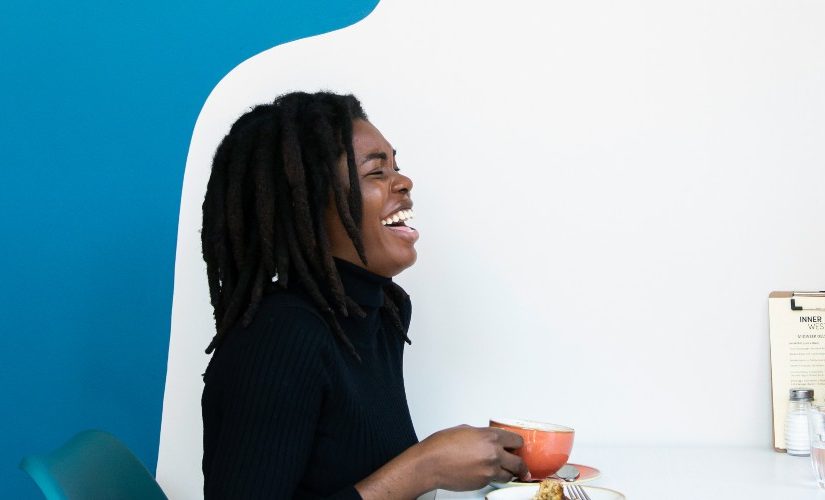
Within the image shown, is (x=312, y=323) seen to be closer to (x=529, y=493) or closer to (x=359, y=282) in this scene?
(x=359, y=282)

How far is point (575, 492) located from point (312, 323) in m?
0.34

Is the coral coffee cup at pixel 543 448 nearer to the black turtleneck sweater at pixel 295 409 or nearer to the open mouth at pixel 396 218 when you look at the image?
the black turtleneck sweater at pixel 295 409

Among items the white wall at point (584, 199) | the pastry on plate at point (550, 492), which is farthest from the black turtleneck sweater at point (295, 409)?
the white wall at point (584, 199)

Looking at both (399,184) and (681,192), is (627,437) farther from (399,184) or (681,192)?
(399,184)

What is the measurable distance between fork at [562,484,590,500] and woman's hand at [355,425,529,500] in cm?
7

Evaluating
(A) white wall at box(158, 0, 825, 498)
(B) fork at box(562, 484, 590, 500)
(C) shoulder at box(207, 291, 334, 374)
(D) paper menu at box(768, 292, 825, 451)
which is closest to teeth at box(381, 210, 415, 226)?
(C) shoulder at box(207, 291, 334, 374)

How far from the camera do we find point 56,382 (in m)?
1.53

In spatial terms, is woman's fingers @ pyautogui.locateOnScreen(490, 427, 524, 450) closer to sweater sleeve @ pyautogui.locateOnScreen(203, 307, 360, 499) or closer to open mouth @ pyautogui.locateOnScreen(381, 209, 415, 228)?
sweater sleeve @ pyautogui.locateOnScreen(203, 307, 360, 499)

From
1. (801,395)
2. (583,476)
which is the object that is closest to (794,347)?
(801,395)

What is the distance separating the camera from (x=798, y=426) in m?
1.32

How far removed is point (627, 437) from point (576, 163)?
0.44 meters

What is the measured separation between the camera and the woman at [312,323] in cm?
A: 100

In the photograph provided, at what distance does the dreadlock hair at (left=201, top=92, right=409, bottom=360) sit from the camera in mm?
1144

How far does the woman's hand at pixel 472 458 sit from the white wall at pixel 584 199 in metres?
0.47
